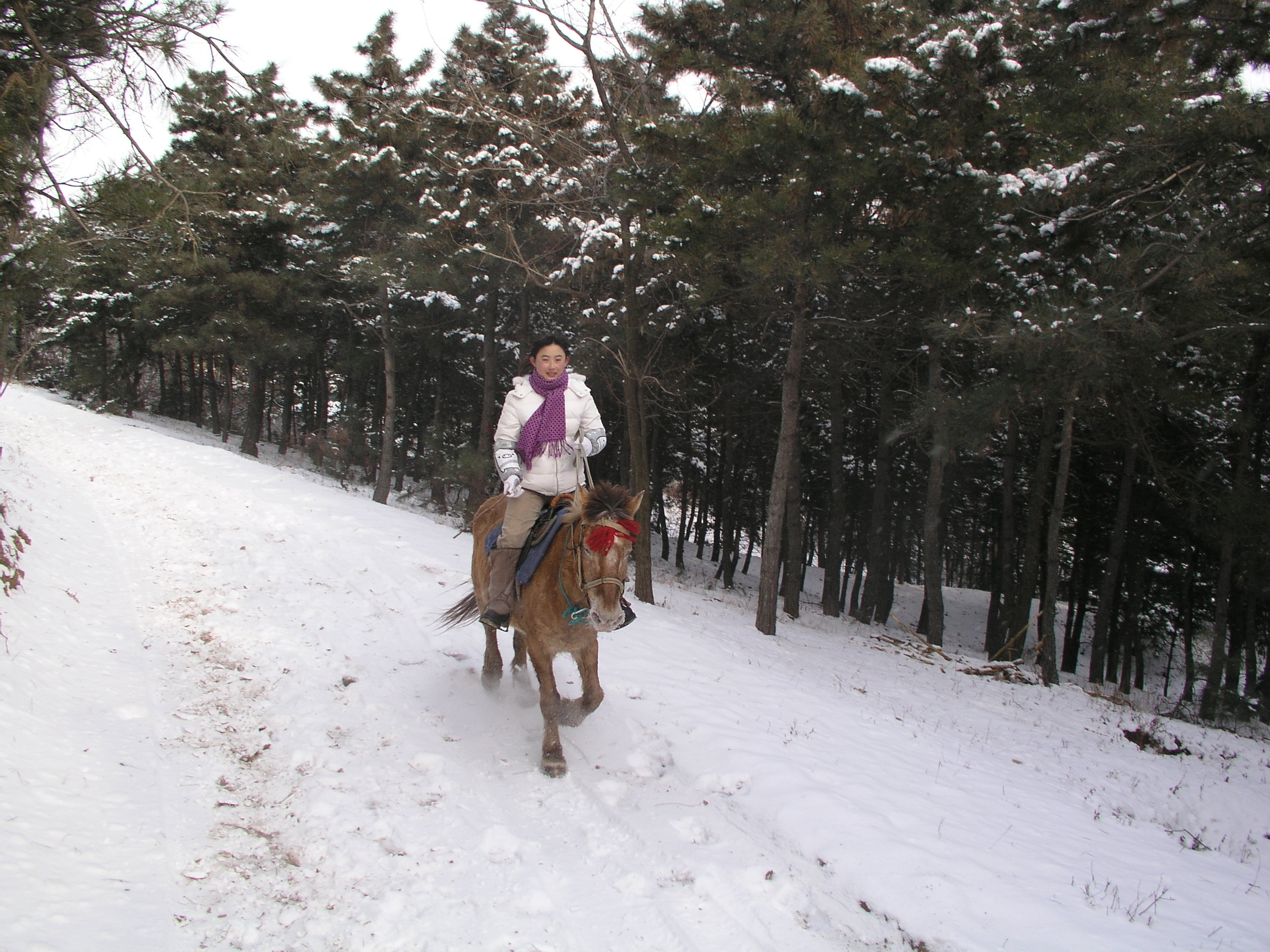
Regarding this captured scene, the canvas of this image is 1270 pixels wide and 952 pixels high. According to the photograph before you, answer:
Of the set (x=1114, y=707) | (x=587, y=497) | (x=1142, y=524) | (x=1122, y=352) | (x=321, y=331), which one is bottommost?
(x=1114, y=707)

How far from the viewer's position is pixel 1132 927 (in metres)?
3.91

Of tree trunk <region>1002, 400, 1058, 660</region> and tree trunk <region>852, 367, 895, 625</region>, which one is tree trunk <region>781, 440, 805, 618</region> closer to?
tree trunk <region>852, 367, 895, 625</region>

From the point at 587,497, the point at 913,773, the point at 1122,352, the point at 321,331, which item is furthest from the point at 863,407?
the point at 321,331

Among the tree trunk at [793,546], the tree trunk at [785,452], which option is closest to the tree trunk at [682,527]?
the tree trunk at [793,546]

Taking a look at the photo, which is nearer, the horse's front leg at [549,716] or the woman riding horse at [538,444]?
the horse's front leg at [549,716]

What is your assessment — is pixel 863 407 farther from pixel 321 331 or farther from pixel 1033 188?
pixel 321 331

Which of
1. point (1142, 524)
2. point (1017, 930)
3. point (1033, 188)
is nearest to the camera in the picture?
point (1017, 930)

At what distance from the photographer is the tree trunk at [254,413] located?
1096 inches

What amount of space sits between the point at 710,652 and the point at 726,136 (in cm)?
813

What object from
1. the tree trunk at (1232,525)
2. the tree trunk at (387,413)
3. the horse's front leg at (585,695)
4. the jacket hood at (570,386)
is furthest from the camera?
the tree trunk at (387,413)

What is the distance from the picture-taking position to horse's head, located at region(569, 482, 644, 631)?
15.1 feet

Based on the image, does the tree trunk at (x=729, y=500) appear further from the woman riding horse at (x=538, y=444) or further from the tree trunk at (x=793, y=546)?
the woman riding horse at (x=538, y=444)

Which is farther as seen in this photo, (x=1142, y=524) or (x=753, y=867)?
(x=1142, y=524)

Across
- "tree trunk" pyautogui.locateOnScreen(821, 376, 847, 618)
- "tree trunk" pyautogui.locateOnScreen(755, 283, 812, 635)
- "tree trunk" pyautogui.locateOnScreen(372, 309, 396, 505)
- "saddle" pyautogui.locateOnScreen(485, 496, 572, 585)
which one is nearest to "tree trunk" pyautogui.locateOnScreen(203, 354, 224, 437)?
"tree trunk" pyautogui.locateOnScreen(372, 309, 396, 505)
